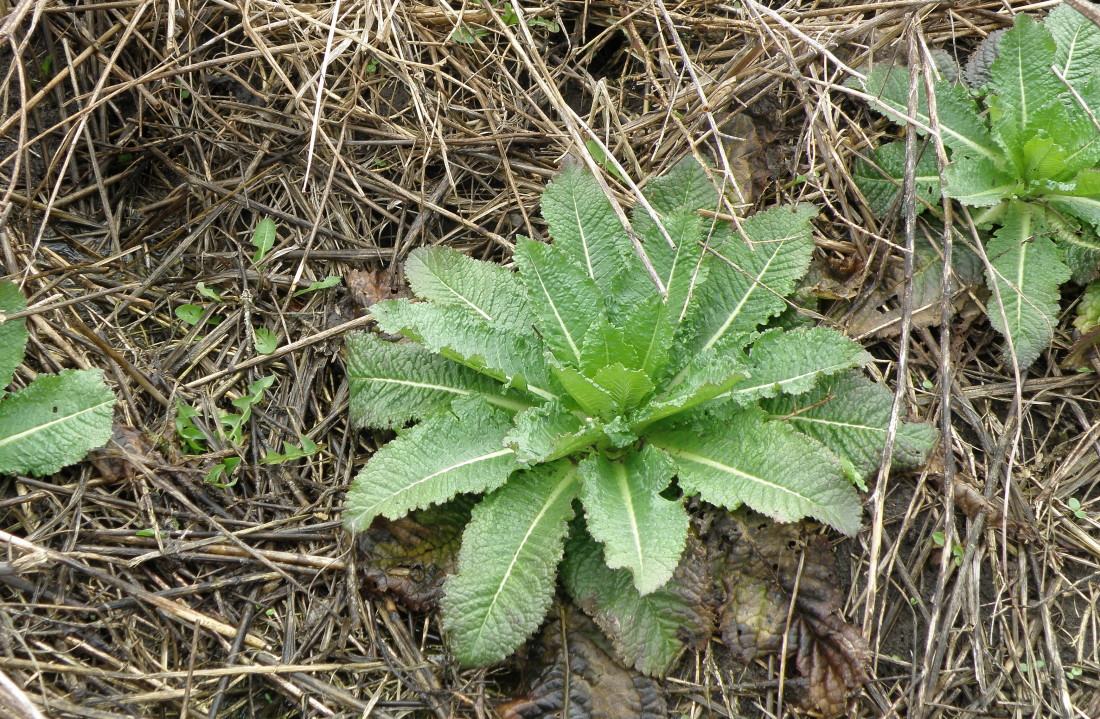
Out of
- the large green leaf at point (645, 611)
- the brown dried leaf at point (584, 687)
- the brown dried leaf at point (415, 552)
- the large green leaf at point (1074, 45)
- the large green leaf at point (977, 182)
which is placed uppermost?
the large green leaf at point (1074, 45)

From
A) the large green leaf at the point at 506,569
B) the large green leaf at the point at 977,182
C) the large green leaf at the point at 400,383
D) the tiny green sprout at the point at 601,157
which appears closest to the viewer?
the large green leaf at the point at 506,569

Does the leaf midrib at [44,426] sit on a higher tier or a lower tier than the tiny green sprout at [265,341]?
higher

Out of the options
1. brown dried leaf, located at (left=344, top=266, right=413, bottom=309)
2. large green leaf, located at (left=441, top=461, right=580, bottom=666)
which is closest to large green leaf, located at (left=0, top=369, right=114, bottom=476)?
brown dried leaf, located at (left=344, top=266, right=413, bottom=309)

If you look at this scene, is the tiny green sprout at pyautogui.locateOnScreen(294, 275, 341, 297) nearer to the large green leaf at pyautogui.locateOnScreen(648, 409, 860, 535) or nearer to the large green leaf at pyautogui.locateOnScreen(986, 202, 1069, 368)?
the large green leaf at pyautogui.locateOnScreen(648, 409, 860, 535)

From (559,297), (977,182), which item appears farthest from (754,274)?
(977,182)

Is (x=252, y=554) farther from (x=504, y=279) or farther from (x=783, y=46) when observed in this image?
(x=783, y=46)

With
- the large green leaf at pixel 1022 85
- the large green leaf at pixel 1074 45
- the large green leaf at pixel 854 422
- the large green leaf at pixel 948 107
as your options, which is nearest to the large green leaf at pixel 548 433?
the large green leaf at pixel 854 422

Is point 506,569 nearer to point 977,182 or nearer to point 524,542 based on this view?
point 524,542

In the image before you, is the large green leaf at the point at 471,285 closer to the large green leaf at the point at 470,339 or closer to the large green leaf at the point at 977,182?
the large green leaf at the point at 470,339
